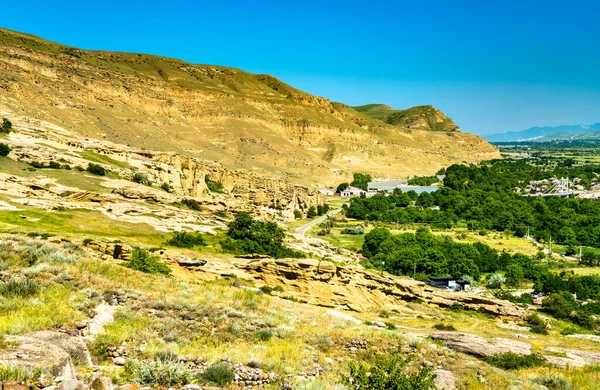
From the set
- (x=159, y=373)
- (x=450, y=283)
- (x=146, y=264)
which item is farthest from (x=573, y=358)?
(x=450, y=283)

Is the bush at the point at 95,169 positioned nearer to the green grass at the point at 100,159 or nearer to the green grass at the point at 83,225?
the green grass at the point at 100,159

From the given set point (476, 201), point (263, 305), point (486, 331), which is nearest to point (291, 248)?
point (486, 331)

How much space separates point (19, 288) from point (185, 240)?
18.9m

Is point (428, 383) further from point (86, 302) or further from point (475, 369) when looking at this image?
point (86, 302)

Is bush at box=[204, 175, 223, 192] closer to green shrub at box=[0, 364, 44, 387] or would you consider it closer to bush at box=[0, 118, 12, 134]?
bush at box=[0, 118, 12, 134]

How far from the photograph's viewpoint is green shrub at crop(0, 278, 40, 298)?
10.8 m

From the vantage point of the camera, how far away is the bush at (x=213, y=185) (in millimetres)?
70150

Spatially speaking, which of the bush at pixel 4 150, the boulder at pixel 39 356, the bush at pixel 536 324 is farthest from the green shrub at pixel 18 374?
the bush at pixel 4 150

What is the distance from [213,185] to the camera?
235 feet

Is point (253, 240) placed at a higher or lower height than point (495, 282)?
higher

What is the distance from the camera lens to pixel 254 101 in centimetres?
15862

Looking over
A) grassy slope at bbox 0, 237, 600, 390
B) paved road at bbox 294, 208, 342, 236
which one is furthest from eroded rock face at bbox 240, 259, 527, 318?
paved road at bbox 294, 208, 342, 236

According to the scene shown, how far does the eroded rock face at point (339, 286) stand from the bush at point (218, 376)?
15.5 metres

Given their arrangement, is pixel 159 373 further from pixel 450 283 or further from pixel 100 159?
pixel 100 159
